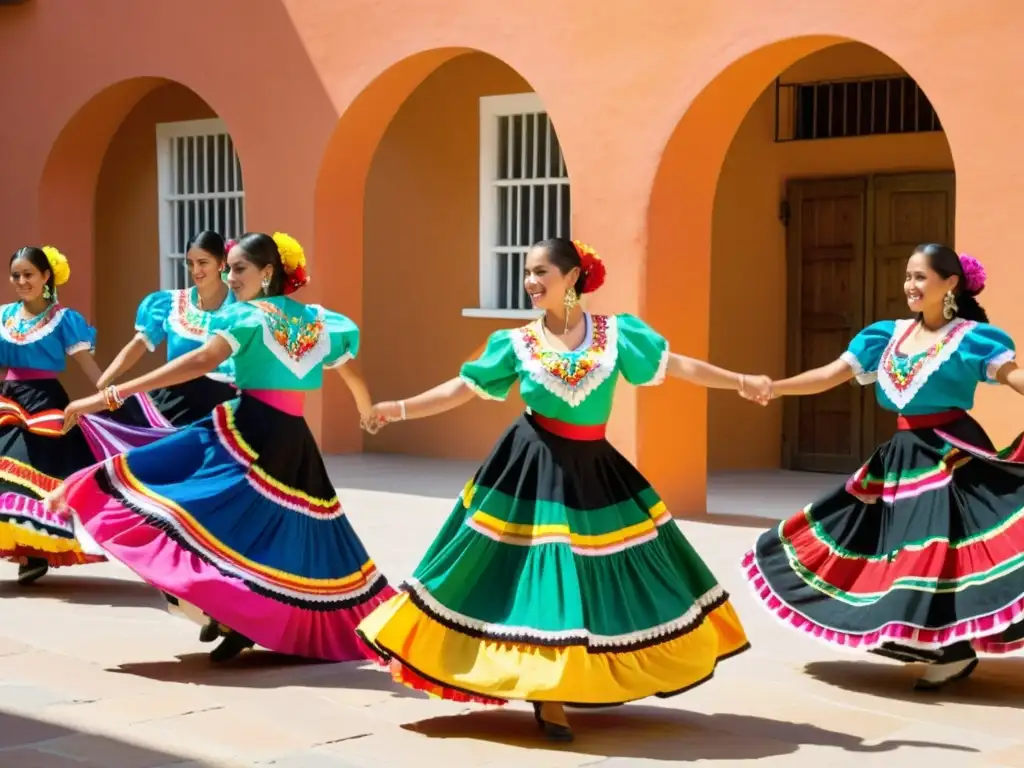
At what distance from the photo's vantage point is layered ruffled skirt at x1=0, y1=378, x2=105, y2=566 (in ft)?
24.2

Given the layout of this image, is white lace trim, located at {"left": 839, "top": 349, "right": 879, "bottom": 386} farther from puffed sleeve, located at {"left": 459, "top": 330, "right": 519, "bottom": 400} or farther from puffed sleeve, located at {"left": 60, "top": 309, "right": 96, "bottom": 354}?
puffed sleeve, located at {"left": 60, "top": 309, "right": 96, "bottom": 354}

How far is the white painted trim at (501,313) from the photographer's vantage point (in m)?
12.4

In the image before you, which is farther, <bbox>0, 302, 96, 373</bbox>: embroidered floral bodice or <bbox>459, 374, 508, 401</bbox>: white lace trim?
<bbox>0, 302, 96, 373</bbox>: embroidered floral bodice

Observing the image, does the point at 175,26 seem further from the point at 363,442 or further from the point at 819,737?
the point at 819,737

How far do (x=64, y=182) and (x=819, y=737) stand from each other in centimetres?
1111

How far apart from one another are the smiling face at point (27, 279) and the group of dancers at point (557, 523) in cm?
202

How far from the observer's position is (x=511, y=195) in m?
→ 12.8

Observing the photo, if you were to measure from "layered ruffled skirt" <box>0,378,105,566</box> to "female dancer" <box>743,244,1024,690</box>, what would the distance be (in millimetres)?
3151

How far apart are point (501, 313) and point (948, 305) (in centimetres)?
689

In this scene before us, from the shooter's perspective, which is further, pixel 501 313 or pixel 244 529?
pixel 501 313

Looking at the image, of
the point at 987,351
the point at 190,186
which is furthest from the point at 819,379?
the point at 190,186

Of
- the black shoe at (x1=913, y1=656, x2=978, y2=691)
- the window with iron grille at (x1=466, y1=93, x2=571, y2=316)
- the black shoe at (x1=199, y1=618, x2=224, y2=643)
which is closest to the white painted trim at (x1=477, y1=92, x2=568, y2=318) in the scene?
the window with iron grille at (x1=466, y1=93, x2=571, y2=316)

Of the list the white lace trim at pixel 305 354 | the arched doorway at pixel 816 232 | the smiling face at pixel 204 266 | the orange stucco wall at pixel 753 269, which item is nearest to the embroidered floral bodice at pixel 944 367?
the white lace trim at pixel 305 354

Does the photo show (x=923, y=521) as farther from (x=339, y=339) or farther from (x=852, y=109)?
(x=852, y=109)
